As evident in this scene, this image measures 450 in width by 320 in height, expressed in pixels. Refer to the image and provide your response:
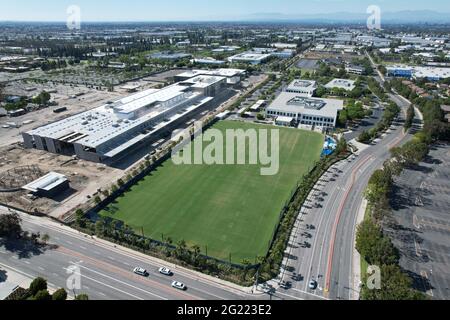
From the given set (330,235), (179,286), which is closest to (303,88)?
(330,235)

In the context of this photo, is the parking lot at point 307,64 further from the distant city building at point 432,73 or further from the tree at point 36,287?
the tree at point 36,287

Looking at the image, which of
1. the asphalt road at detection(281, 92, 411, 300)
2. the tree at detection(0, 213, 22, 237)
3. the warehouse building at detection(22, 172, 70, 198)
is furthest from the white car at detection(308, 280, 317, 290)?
the warehouse building at detection(22, 172, 70, 198)

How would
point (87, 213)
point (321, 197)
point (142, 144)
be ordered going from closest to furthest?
point (87, 213) → point (321, 197) → point (142, 144)

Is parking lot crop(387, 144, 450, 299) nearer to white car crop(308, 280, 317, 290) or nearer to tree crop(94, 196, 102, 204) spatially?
white car crop(308, 280, 317, 290)

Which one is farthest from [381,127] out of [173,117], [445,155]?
[173,117]

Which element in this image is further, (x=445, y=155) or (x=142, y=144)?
(x=142, y=144)

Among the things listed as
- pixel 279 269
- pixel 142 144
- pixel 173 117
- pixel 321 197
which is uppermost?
pixel 173 117

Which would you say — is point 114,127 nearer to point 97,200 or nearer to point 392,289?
point 97,200
